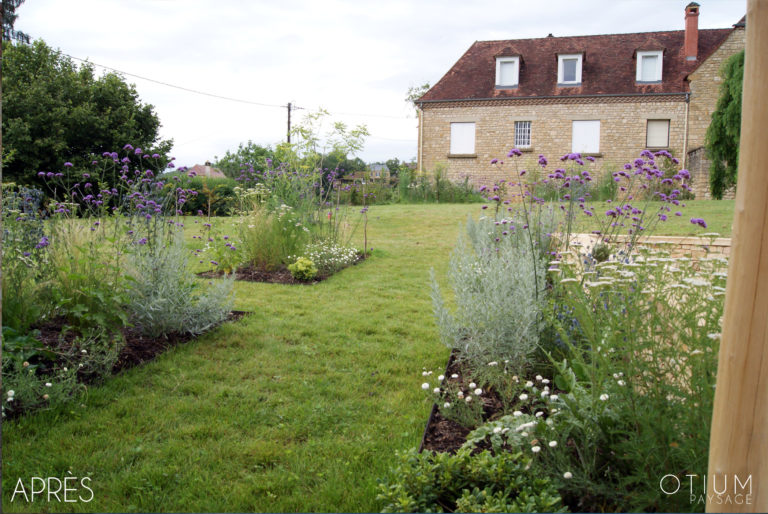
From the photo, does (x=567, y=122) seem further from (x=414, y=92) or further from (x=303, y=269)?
(x=303, y=269)

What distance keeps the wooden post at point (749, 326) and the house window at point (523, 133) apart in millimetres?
20168

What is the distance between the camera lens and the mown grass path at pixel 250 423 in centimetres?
241

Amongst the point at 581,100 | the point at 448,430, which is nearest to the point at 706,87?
the point at 581,100

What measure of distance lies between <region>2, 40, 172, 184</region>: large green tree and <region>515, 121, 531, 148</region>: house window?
44.9 feet

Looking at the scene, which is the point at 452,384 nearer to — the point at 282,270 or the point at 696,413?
the point at 696,413

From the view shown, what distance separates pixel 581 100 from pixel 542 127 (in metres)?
1.68

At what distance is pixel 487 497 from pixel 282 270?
5999 mm

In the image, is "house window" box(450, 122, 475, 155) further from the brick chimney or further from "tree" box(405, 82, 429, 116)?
the brick chimney

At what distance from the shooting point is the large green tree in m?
18.1

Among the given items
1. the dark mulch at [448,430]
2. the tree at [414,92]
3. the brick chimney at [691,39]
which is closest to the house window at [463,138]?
the tree at [414,92]

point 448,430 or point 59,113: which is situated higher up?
point 59,113

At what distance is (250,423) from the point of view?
3.08m

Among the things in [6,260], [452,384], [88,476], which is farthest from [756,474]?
[6,260]

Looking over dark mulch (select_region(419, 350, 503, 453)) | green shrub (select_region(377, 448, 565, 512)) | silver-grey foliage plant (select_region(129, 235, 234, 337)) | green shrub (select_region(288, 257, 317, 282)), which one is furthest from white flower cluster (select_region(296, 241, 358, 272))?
green shrub (select_region(377, 448, 565, 512))
